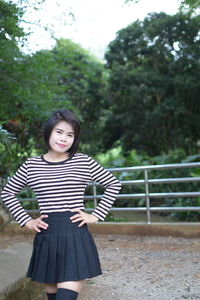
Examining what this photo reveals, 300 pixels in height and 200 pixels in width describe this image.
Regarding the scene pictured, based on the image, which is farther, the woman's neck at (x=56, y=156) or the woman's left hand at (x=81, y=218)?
the woman's neck at (x=56, y=156)

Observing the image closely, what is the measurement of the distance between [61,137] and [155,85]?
11.9 m

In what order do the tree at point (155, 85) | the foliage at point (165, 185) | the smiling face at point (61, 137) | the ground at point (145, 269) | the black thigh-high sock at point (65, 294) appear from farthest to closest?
the tree at point (155, 85), the foliage at point (165, 185), the ground at point (145, 269), the smiling face at point (61, 137), the black thigh-high sock at point (65, 294)

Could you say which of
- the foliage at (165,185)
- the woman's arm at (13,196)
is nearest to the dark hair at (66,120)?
the woman's arm at (13,196)

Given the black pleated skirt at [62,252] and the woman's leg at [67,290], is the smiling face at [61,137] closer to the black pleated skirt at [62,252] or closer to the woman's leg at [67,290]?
the black pleated skirt at [62,252]

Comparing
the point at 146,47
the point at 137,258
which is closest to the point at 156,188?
the point at 137,258

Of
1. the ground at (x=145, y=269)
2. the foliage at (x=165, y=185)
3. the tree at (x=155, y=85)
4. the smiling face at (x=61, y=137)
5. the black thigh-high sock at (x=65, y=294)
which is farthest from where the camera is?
the tree at (x=155, y=85)

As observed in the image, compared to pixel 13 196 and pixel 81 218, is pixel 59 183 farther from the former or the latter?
pixel 13 196

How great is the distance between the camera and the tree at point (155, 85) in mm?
A: 12930

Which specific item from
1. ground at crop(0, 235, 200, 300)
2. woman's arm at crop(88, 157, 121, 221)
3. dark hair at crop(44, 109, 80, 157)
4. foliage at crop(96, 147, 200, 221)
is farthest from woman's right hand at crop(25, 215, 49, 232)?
foliage at crop(96, 147, 200, 221)

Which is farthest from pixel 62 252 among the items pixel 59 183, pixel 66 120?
pixel 66 120

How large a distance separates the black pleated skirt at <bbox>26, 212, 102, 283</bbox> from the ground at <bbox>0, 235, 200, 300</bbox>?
1.30 meters

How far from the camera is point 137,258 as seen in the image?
4.93 m

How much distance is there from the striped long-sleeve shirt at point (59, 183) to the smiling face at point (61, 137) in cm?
8

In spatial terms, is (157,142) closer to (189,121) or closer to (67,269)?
(189,121)
